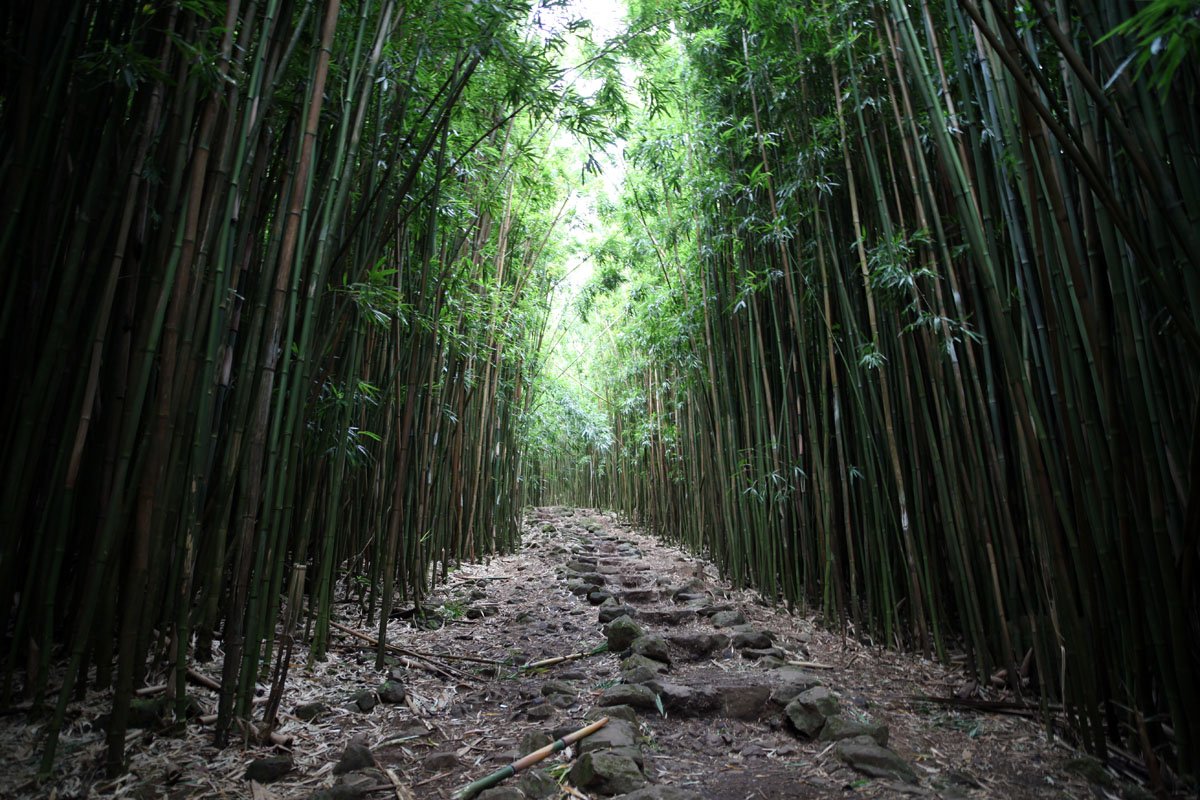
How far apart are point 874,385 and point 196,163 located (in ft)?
7.80

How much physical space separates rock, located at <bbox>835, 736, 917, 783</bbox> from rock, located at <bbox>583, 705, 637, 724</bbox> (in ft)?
1.67

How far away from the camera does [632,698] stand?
160 centimetres

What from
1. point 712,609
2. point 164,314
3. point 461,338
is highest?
point 461,338

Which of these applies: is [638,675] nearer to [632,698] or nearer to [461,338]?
[632,698]

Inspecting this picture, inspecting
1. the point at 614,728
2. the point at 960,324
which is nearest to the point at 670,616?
the point at 614,728

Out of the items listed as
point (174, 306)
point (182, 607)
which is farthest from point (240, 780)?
point (174, 306)

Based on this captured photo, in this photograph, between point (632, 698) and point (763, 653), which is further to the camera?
point (763, 653)

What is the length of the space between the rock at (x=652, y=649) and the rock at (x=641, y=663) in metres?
0.03

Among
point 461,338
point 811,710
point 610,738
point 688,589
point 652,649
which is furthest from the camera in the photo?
point 688,589

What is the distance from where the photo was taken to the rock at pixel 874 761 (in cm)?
119

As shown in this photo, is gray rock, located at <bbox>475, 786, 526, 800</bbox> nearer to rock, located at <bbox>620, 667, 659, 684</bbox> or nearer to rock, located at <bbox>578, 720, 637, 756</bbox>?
rock, located at <bbox>578, 720, 637, 756</bbox>

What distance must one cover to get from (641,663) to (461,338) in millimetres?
1844

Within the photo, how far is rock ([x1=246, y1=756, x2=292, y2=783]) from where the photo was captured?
1.17m

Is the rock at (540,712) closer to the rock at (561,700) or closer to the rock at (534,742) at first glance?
the rock at (561,700)
